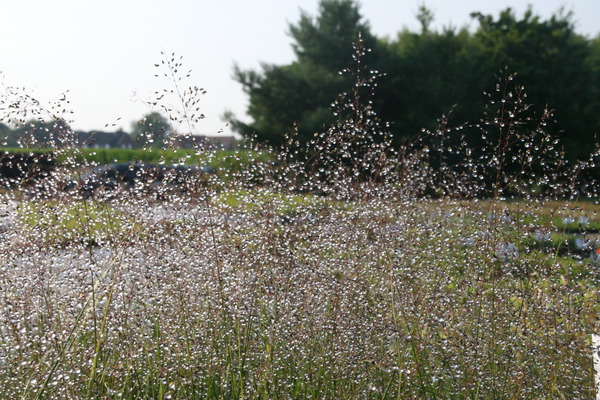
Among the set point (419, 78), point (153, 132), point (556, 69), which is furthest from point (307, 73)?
point (153, 132)

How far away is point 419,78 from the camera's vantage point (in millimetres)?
19734

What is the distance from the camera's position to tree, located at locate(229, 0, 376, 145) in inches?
732

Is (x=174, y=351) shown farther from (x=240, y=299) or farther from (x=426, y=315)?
(x=426, y=315)

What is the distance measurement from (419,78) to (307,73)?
3530 millimetres

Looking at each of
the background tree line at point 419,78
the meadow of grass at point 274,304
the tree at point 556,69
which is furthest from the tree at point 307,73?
the meadow of grass at point 274,304

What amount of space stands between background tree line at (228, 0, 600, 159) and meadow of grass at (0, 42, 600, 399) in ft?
46.1

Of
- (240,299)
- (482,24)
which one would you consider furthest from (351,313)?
(482,24)

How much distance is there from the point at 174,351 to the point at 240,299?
359 mm

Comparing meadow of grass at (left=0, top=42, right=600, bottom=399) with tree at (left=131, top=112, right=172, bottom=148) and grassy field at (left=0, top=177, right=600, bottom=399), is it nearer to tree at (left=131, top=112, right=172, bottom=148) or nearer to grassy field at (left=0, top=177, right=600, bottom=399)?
grassy field at (left=0, top=177, right=600, bottom=399)

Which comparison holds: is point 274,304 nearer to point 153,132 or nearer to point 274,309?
point 274,309

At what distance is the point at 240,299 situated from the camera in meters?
2.93

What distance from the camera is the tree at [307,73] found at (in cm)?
1859

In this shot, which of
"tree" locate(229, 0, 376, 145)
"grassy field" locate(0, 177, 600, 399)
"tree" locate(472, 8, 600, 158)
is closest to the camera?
"grassy field" locate(0, 177, 600, 399)

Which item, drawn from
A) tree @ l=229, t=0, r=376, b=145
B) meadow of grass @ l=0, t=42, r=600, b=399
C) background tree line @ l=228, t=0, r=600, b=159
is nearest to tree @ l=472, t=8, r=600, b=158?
background tree line @ l=228, t=0, r=600, b=159
